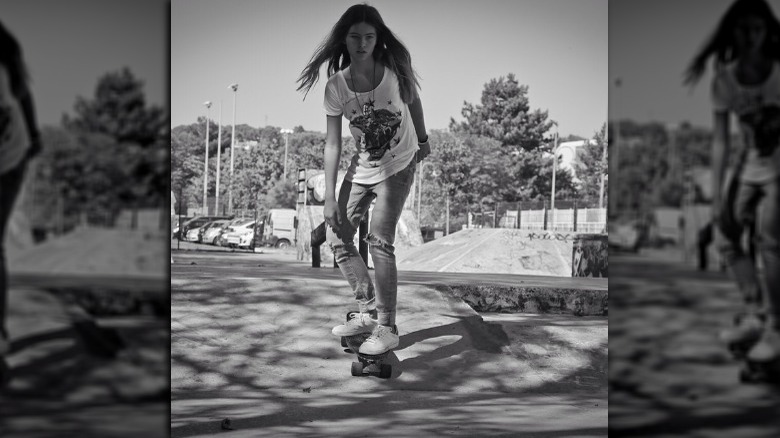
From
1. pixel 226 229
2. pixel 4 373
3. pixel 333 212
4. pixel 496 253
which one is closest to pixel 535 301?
pixel 496 253

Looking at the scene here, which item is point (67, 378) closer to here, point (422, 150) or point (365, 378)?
point (365, 378)

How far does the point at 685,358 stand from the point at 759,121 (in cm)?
49

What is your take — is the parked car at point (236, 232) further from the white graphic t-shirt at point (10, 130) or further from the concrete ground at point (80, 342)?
the white graphic t-shirt at point (10, 130)

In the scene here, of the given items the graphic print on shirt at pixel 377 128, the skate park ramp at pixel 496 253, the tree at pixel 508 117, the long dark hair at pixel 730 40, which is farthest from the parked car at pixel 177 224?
the long dark hair at pixel 730 40

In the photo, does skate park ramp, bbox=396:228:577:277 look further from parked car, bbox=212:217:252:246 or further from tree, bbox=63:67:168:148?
tree, bbox=63:67:168:148

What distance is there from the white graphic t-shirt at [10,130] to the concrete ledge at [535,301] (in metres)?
4.98

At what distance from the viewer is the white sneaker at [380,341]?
510 centimetres

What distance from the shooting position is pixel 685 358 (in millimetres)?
1751

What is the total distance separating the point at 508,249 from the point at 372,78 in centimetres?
278

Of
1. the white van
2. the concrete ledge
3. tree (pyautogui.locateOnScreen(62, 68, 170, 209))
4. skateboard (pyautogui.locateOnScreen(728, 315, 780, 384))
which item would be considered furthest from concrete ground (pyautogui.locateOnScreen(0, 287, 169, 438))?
the white van

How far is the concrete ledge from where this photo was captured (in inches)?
247

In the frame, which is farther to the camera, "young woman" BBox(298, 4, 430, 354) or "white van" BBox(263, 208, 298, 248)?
"white van" BBox(263, 208, 298, 248)

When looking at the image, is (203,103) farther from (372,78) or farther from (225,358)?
(225,358)

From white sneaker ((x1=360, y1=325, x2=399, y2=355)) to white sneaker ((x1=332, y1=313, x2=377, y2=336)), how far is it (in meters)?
0.12
